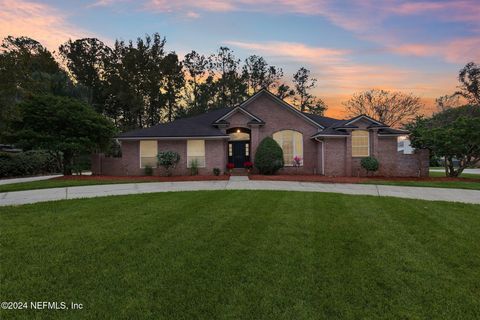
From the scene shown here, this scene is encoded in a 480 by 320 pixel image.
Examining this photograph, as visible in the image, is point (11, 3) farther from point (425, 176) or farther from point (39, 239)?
point (425, 176)

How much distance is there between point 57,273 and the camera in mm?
3824

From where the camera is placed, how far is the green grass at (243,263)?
3.06 meters

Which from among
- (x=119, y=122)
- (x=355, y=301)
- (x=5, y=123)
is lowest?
(x=355, y=301)

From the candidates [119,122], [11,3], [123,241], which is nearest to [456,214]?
[123,241]

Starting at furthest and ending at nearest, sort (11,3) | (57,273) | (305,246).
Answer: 1. (11,3)
2. (305,246)
3. (57,273)

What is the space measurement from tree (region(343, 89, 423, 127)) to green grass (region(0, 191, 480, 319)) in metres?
39.6

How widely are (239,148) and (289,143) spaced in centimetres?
388

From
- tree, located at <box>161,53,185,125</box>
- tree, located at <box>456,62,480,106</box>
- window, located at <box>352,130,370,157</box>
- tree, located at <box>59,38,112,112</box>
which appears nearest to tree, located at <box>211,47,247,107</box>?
tree, located at <box>161,53,185,125</box>

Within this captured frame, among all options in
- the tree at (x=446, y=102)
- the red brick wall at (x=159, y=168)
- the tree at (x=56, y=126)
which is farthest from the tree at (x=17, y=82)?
the tree at (x=446, y=102)

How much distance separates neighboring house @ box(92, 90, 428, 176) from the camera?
18312 millimetres

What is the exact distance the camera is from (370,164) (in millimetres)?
17344

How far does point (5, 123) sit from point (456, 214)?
86.4 feet

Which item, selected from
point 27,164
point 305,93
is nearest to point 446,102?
point 305,93

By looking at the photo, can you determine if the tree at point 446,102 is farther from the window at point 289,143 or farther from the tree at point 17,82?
the tree at point 17,82
